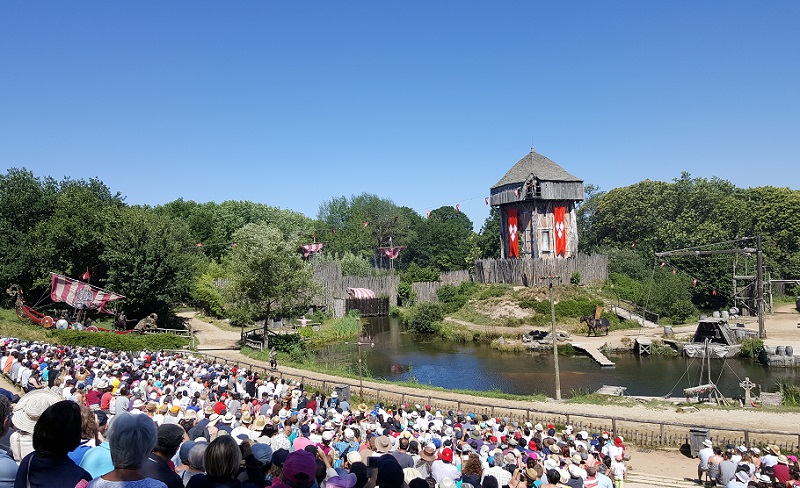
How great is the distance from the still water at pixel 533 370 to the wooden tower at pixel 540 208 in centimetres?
1904

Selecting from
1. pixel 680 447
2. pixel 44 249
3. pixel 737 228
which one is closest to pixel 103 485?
pixel 680 447

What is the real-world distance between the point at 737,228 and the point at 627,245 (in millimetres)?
11825

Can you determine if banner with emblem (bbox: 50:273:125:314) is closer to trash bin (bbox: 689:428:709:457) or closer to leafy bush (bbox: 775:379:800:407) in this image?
trash bin (bbox: 689:428:709:457)

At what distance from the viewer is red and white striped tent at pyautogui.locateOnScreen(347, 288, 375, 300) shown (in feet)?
174

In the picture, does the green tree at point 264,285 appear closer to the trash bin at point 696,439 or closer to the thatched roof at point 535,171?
the trash bin at point 696,439

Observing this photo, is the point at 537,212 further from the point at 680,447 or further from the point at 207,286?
the point at 680,447

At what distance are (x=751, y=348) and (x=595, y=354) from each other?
8435mm

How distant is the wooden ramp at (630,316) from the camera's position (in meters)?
41.1

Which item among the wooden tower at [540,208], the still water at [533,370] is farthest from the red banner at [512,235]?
the still water at [533,370]

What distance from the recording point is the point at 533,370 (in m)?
31.6

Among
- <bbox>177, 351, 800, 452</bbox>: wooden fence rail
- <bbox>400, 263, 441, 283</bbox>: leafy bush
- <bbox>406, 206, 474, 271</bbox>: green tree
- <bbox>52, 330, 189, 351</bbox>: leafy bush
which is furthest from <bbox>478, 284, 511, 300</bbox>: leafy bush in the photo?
<bbox>52, 330, 189, 351</bbox>: leafy bush

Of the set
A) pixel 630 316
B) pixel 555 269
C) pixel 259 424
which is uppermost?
pixel 555 269

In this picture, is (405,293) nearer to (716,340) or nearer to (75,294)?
(716,340)

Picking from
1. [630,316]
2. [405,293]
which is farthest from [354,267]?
[630,316]
